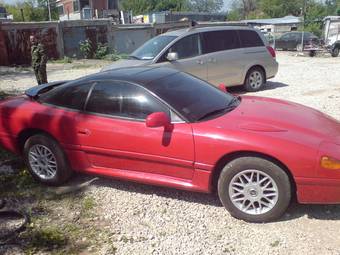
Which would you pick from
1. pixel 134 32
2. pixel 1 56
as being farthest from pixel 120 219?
pixel 134 32

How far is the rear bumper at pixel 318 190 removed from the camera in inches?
148

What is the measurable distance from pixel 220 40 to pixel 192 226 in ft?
24.1

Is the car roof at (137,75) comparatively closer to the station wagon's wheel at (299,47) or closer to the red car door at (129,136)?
the red car door at (129,136)

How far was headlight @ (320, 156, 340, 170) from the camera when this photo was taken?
3729 mm

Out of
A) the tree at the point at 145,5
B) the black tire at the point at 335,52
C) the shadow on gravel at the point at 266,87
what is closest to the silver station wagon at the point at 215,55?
the shadow on gravel at the point at 266,87

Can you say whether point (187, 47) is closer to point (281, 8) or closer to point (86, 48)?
point (86, 48)

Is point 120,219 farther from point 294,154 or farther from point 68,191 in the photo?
point 294,154

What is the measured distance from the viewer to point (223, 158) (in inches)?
160

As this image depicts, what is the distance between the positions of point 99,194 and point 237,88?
297 inches

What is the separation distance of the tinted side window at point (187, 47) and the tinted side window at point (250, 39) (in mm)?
1459

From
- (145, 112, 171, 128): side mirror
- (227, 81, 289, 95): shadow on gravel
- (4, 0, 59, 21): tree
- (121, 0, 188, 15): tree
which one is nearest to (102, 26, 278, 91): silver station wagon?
(227, 81, 289, 95): shadow on gravel

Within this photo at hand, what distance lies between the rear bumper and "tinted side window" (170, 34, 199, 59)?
656 centimetres

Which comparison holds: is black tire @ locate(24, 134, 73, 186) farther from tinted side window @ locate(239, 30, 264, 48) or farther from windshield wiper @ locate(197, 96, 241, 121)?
tinted side window @ locate(239, 30, 264, 48)

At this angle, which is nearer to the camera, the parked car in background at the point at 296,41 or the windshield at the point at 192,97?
the windshield at the point at 192,97
